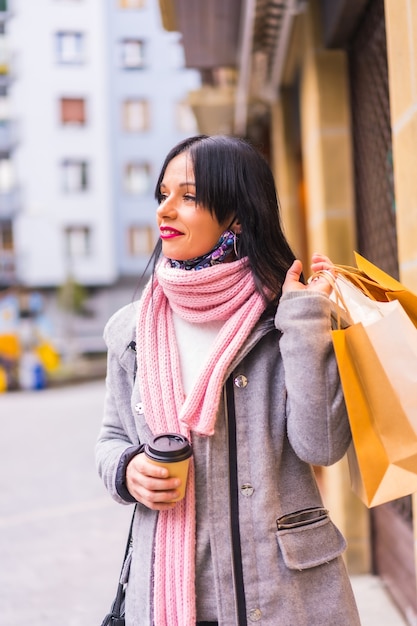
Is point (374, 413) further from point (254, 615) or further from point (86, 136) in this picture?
point (86, 136)

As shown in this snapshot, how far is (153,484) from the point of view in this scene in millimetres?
1533

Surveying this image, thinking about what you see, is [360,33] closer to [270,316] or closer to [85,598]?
[270,316]

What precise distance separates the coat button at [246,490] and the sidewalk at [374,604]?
2224 millimetres

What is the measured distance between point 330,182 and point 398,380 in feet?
9.86

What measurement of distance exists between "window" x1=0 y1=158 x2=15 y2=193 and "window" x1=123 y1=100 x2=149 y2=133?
5.53 meters

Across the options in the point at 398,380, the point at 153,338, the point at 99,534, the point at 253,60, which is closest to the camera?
the point at 398,380

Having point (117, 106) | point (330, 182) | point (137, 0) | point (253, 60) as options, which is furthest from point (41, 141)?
point (330, 182)

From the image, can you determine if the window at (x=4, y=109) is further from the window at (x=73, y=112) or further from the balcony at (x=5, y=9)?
the balcony at (x=5, y=9)

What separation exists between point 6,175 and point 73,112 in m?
4.29

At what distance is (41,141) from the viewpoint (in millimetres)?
31156

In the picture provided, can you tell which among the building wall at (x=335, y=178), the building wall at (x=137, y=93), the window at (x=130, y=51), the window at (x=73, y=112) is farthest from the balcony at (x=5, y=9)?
the building wall at (x=335, y=178)

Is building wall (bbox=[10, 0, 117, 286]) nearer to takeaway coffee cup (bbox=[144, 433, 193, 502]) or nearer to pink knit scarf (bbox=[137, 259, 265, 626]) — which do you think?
pink knit scarf (bbox=[137, 259, 265, 626])

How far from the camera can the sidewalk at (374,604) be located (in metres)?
3.47

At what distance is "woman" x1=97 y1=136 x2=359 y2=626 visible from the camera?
5.07 feet
